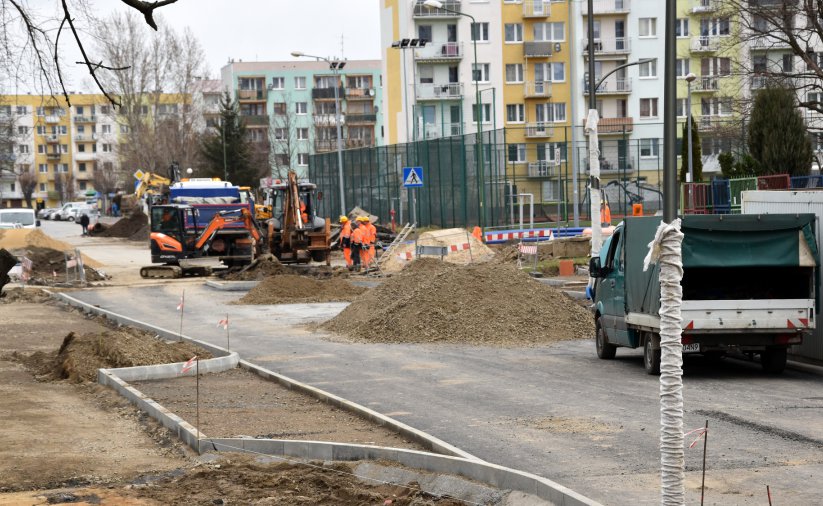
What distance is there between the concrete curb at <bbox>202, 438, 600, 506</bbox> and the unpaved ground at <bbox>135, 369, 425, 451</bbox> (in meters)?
0.65

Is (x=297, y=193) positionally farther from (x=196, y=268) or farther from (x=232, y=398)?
(x=232, y=398)

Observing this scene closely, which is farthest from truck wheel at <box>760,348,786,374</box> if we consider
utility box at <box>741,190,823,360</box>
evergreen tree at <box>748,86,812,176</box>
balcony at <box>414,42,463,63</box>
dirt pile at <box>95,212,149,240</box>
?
balcony at <box>414,42,463,63</box>

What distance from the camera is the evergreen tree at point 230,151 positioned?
8656 centimetres

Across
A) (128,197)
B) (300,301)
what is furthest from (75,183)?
Answer: (300,301)

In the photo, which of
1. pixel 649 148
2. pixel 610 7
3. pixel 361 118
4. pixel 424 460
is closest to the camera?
pixel 424 460

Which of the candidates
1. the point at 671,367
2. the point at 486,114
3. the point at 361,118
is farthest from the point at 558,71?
the point at 671,367

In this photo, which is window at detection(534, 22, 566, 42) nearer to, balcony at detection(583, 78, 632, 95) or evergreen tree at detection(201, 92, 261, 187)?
balcony at detection(583, 78, 632, 95)

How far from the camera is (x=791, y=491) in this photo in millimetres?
9547

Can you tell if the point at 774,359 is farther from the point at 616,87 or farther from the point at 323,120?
the point at 323,120

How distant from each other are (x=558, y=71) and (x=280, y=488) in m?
73.4

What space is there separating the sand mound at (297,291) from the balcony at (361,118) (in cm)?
9317

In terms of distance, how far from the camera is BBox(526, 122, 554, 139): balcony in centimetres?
7925

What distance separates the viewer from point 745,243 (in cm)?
1681

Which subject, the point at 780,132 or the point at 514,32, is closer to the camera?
the point at 780,132
